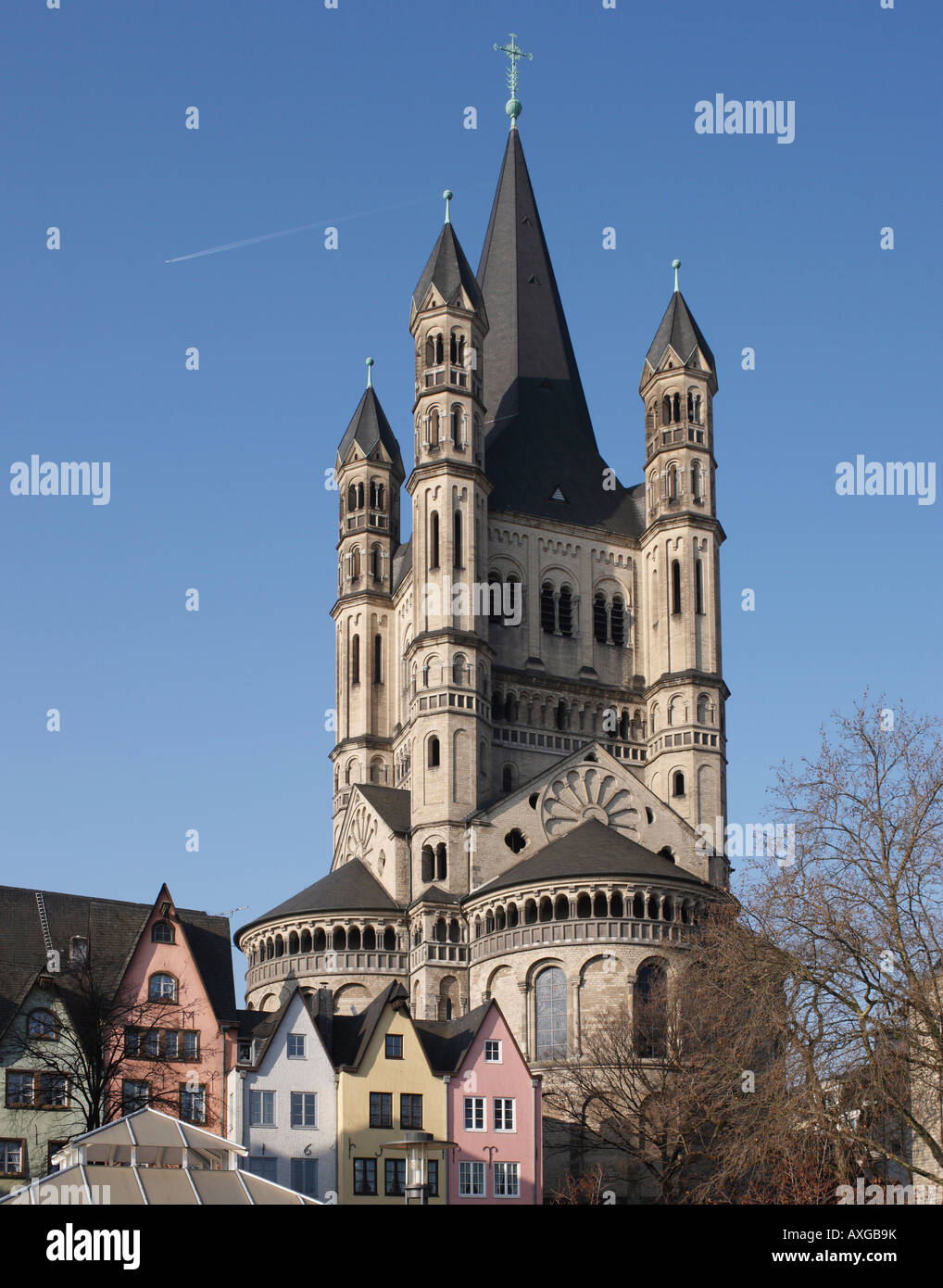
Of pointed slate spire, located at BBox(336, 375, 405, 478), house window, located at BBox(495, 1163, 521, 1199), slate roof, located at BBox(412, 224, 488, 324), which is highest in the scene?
slate roof, located at BBox(412, 224, 488, 324)

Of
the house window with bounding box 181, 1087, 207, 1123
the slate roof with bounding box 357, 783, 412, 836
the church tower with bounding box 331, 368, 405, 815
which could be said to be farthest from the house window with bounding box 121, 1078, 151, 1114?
the church tower with bounding box 331, 368, 405, 815

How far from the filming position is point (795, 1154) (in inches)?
1492

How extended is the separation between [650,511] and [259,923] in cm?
2735

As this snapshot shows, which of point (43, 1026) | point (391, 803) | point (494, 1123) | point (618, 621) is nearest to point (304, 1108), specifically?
point (494, 1123)

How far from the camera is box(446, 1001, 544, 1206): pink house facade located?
5441 cm

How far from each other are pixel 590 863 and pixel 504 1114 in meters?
13.8

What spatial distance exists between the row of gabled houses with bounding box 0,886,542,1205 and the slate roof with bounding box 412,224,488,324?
116 feet

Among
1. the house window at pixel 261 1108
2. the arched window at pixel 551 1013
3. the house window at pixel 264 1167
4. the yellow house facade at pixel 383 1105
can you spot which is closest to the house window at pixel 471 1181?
the yellow house facade at pixel 383 1105

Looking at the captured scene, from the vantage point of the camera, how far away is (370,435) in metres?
92.8

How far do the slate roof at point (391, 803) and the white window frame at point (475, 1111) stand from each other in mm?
21071

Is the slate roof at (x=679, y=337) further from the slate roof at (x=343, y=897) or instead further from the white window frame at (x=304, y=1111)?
the white window frame at (x=304, y=1111)

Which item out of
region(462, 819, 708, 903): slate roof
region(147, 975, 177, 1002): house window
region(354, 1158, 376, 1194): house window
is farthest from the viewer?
region(462, 819, 708, 903): slate roof

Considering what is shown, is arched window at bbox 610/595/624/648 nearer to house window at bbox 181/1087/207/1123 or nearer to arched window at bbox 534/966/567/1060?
arched window at bbox 534/966/567/1060
